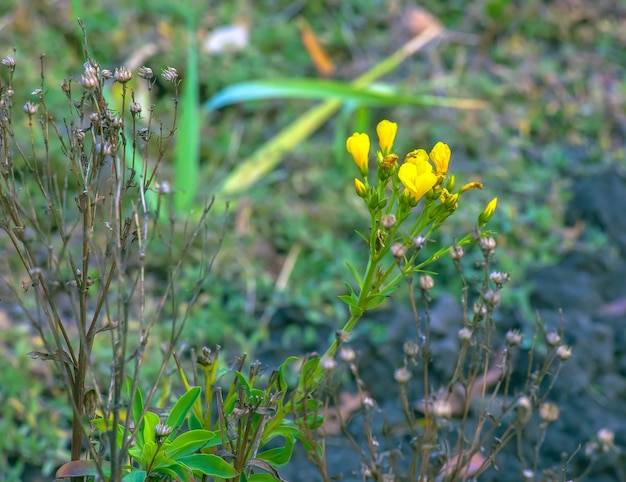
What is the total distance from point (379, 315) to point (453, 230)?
56 centimetres

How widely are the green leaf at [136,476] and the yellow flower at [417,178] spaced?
1.81 ft

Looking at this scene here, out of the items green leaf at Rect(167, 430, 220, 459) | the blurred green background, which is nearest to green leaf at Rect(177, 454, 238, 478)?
green leaf at Rect(167, 430, 220, 459)

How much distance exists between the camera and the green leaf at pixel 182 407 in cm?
119

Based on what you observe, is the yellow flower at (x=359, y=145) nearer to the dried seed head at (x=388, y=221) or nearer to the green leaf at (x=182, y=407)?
the dried seed head at (x=388, y=221)

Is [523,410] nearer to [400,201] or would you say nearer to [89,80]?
[400,201]

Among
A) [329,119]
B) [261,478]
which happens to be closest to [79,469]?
[261,478]

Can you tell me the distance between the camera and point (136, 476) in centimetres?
112

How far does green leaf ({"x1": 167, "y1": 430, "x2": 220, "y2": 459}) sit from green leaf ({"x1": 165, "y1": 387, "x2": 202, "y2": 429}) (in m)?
0.03

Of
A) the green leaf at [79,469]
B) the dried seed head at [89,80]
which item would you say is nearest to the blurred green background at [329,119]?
the green leaf at [79,469]

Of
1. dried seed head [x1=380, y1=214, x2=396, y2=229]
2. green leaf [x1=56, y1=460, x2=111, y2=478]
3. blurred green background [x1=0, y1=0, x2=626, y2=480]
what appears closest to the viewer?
dried seed head [x1=380, y1=214, x2=396, y2=229]

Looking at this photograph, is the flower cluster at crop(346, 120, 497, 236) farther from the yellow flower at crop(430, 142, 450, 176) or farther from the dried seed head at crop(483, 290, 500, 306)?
the dried seed head at crop(483, 290, 500, 306)

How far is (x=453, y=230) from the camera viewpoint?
2936 millimetres

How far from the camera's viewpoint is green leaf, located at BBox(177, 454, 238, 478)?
1.13m

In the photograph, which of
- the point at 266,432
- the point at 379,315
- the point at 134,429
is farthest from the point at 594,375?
the point at 134,429
